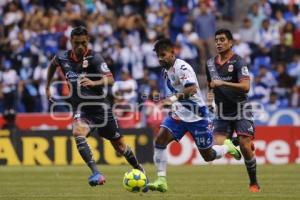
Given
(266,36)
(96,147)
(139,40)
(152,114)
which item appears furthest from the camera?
(139,40)

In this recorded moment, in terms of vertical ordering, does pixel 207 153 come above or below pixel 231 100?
below

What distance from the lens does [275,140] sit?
23531 mm

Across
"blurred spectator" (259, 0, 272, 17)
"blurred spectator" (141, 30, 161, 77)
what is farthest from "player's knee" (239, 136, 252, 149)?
"blurred spectator" (259, 0, 272, 17)

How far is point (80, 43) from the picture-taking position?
45.1ft

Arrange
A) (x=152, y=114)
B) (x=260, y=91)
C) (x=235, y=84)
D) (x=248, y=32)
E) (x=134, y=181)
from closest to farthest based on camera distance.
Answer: (x=134, y=181), (x=235, y=84), (x=152, y=114), (x=260, y=91), (x=248, y=32)

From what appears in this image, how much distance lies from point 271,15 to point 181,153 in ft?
22.2

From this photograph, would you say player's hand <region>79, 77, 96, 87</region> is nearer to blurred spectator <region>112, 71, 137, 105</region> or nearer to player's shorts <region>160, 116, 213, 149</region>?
player's shorts <region>160, 116, 213, 149</region>

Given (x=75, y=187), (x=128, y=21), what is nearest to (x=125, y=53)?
(x=128, y=21)

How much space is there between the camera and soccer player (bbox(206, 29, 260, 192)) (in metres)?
13.8

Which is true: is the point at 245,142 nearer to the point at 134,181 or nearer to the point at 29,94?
the point at 134,181

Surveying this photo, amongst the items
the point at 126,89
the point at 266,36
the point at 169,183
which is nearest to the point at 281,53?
Answer: the point at 266,36

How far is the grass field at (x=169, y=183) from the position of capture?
43.1ft

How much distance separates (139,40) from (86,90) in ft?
44.6

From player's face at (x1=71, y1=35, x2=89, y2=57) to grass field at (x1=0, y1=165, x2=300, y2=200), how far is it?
226cm
